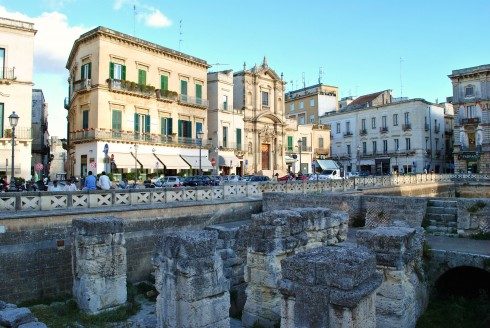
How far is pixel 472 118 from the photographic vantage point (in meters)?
48.9

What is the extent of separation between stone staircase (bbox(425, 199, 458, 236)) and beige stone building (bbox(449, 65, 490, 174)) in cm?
3900

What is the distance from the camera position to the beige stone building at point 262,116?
44.8 meters

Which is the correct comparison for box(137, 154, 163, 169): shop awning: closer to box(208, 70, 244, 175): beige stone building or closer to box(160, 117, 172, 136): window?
box(160, 117, 172, 136): window

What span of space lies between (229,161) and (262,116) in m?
7.48

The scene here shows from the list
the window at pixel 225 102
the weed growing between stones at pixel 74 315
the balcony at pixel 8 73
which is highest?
the window at pixel 225 102

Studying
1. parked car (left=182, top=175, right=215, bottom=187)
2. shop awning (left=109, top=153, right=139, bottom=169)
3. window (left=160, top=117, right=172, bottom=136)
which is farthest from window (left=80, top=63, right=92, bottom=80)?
parked car (left=182, top=175, right=215, bottom=187)

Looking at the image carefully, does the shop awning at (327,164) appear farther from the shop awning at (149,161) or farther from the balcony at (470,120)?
the shop awning at (149,161)

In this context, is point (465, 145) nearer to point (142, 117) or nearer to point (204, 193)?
point (142, 117)

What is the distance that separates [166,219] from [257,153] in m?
29.0

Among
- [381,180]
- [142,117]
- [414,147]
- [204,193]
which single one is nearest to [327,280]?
[204,193]

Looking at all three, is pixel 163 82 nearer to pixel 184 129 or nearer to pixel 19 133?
pixel 184 129

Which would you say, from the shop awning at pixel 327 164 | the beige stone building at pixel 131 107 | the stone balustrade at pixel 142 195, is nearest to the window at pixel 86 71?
the beige stone building at pixel 131 107

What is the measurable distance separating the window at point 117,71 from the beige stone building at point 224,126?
10697 mm

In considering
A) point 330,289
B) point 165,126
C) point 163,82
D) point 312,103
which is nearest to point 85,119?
point 165,126
